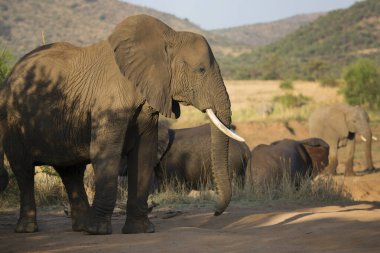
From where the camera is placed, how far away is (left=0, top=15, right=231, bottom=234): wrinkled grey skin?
763 cm

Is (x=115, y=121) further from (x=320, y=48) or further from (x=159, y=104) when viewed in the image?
(x=320, y=48)

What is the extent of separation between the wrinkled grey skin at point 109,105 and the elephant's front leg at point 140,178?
1 cm

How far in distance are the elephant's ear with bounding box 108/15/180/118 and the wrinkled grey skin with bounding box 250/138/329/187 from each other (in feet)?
18.1

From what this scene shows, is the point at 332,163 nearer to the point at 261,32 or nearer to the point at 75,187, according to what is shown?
the point at 75,187

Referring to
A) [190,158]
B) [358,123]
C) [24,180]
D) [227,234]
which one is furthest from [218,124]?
[358,123]

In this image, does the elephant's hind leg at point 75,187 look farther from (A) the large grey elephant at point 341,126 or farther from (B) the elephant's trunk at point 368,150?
(A) the large grey elephant at point 341,126

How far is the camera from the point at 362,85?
32812mm

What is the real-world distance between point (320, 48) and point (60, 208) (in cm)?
6713

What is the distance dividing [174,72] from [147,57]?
30cm

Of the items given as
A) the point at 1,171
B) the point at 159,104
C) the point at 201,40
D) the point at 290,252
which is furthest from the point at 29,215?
the point at 290,252

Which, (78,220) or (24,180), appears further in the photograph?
(78,220)

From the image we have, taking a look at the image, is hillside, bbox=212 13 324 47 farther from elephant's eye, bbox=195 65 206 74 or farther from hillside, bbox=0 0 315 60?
elephant's eye, bbox=195 65 206 74

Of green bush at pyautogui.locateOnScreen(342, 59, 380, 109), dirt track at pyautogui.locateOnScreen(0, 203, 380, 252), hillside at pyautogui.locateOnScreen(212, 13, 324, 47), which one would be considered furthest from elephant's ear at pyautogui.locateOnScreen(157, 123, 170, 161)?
hillside at pyautogui.locateOnScreen(212, 13, 324, 47)

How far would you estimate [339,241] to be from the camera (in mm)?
6141
